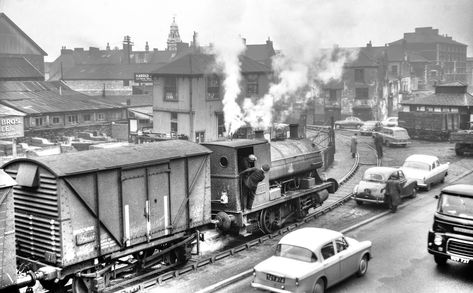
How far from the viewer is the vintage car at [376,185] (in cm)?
2052

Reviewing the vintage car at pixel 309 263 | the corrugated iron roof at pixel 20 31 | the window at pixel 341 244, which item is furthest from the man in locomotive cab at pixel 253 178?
the corrugated iron roof at pixel 20 31

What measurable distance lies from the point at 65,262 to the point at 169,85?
31039 mm

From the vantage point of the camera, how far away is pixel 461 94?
4275 cm

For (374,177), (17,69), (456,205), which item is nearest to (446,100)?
(374,177)

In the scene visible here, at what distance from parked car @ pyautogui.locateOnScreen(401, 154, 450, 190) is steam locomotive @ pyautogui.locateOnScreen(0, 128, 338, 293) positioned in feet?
32.7

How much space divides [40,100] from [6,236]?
135 ft

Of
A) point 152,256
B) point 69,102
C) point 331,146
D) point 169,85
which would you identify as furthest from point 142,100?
point 152,256

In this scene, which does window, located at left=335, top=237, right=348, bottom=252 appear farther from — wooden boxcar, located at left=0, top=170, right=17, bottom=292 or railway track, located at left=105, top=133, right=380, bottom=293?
wooden boxcar, located at left=0, top=170, right=17, bottom=292

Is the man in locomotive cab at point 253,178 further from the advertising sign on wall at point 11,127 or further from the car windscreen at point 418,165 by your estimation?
the advertising sign on wall at point 11,127

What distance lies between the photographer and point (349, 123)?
54062 millimetres

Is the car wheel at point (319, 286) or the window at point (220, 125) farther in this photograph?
the window at point (220, 125)

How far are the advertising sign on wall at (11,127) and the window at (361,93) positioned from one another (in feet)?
120

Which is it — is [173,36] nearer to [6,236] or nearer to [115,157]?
[115,157]

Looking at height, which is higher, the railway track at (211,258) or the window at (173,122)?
the window at (173,122)
